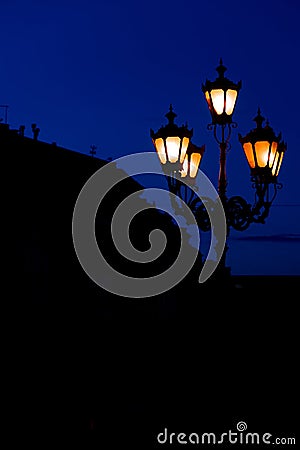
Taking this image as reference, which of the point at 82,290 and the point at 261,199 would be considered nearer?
the point at 261,199

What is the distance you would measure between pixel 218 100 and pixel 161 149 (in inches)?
31.7

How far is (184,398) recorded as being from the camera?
10430 millimetres

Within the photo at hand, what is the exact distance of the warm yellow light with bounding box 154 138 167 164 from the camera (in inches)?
292

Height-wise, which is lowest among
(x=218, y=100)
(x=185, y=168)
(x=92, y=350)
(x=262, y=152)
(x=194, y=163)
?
(x=92, y=350)

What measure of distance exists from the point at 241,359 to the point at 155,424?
5.37 feet

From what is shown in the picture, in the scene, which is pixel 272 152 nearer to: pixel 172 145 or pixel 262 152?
pixel 262 152

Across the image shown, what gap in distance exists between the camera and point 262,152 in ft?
24.4

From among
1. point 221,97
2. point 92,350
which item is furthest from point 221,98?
point 92,350

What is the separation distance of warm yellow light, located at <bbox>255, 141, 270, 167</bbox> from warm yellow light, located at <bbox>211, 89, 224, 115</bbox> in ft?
1.82

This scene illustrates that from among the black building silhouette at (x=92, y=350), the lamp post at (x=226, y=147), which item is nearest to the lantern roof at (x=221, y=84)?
the lamp post at (x=226, y=147)

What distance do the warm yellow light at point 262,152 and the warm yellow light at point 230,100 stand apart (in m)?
0.47

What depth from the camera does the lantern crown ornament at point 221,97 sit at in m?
7.27

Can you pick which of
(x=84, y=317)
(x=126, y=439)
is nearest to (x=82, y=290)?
(x=84, y=317)

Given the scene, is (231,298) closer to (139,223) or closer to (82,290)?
(82,290)
